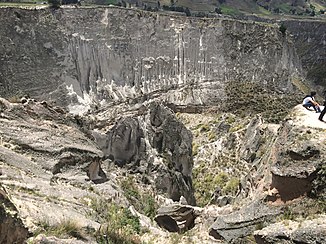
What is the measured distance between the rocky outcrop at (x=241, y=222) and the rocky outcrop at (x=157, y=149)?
11.7 metres

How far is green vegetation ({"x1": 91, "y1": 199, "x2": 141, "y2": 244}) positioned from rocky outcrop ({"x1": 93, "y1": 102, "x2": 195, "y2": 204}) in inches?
418

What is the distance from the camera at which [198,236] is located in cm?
1811

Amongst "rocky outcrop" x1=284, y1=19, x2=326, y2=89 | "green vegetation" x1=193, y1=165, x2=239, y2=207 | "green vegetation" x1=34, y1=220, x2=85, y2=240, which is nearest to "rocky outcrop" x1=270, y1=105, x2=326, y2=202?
"green vegetation" x1=34, y1=220, x2=85, y2=240

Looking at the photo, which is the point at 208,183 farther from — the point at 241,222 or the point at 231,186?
the point at 241,222

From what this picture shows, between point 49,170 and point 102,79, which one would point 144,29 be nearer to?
point 102,79

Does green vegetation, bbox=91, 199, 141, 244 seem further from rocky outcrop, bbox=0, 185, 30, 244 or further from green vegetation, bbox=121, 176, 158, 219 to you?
green vegetation, bbox=121, 176, 158, 219

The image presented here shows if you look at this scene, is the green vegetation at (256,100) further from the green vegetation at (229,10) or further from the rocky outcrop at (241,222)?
the green vegetation at (229,10)

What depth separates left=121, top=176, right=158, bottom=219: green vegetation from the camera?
22892 mm

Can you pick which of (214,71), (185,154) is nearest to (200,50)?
(214,71)

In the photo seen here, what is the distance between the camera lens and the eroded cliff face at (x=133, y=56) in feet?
165

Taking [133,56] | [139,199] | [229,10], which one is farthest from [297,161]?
[229,10]

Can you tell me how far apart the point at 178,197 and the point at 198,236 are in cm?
1115

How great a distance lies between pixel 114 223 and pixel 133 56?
141ft

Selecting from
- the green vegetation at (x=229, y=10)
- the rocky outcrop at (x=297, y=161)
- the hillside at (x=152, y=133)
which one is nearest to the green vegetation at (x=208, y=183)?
the hillside at (x=152, y=133)
